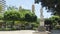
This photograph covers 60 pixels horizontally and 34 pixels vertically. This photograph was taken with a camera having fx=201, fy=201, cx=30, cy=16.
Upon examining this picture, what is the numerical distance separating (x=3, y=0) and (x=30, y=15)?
4167 centimetres

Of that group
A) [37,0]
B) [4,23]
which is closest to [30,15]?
[4,23]

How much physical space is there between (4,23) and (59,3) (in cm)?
3803

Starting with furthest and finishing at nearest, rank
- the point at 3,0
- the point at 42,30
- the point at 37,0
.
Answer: the point at 3,0 → the point at 42,30 → the point at 37,0

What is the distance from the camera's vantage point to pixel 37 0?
471 inches

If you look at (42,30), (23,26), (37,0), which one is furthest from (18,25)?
(37,0)

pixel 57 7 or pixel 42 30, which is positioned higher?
pixel 57 7

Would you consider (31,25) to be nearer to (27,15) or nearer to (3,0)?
(27,15)

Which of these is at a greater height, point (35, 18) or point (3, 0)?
point (3, 0)

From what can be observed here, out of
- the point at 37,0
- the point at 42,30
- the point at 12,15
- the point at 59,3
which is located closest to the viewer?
the point at 59,3

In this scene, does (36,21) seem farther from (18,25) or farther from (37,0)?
(37,0)

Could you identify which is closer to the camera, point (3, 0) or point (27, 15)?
point (27, 15)

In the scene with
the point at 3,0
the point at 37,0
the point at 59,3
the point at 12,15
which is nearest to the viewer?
the point at 59,3

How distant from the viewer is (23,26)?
45281mm

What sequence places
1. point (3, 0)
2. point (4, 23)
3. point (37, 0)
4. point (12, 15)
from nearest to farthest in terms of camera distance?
point (37, 0), point (12, 15), point (4, 23), point (3, 0)
